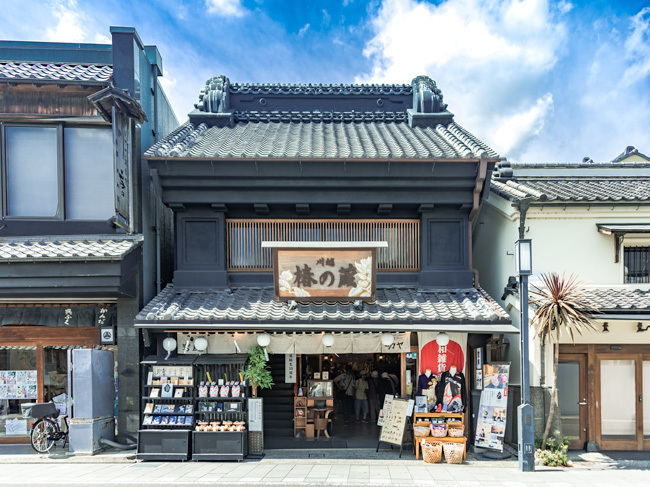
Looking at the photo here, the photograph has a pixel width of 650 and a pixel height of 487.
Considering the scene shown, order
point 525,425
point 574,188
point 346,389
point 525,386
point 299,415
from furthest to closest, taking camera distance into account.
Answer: point 346,389
point 299,415
point 574,188
point 525,386
point 525,425

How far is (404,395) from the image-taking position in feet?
40.1

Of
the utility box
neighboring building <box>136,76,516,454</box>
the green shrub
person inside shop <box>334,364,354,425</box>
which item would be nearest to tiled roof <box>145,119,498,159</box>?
neighboring building <box>136,76,516,454</box>

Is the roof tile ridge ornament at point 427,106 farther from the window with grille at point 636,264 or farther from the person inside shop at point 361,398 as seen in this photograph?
the person inside shop at point 361,398

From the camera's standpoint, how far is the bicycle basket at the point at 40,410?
11.5 metres

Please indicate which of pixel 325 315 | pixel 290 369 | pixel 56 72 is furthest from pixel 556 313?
pixel 56 72

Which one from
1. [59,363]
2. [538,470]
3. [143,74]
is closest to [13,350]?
[59,363]

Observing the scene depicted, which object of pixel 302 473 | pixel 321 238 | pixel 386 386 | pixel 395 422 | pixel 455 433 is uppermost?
pixel 321 238

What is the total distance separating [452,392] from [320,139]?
7738 millimetres

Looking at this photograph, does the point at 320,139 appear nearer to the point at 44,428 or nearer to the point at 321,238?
the point at 321,238

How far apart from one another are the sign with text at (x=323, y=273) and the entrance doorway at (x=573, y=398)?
561 centimetres

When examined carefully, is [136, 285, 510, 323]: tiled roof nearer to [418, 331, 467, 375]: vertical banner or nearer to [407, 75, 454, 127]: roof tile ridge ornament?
[418, 331, 467, 375]: vertical banner

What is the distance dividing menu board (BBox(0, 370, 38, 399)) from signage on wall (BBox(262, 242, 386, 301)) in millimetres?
7075

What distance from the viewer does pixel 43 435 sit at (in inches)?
458

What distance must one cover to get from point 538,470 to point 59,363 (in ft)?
39.7
